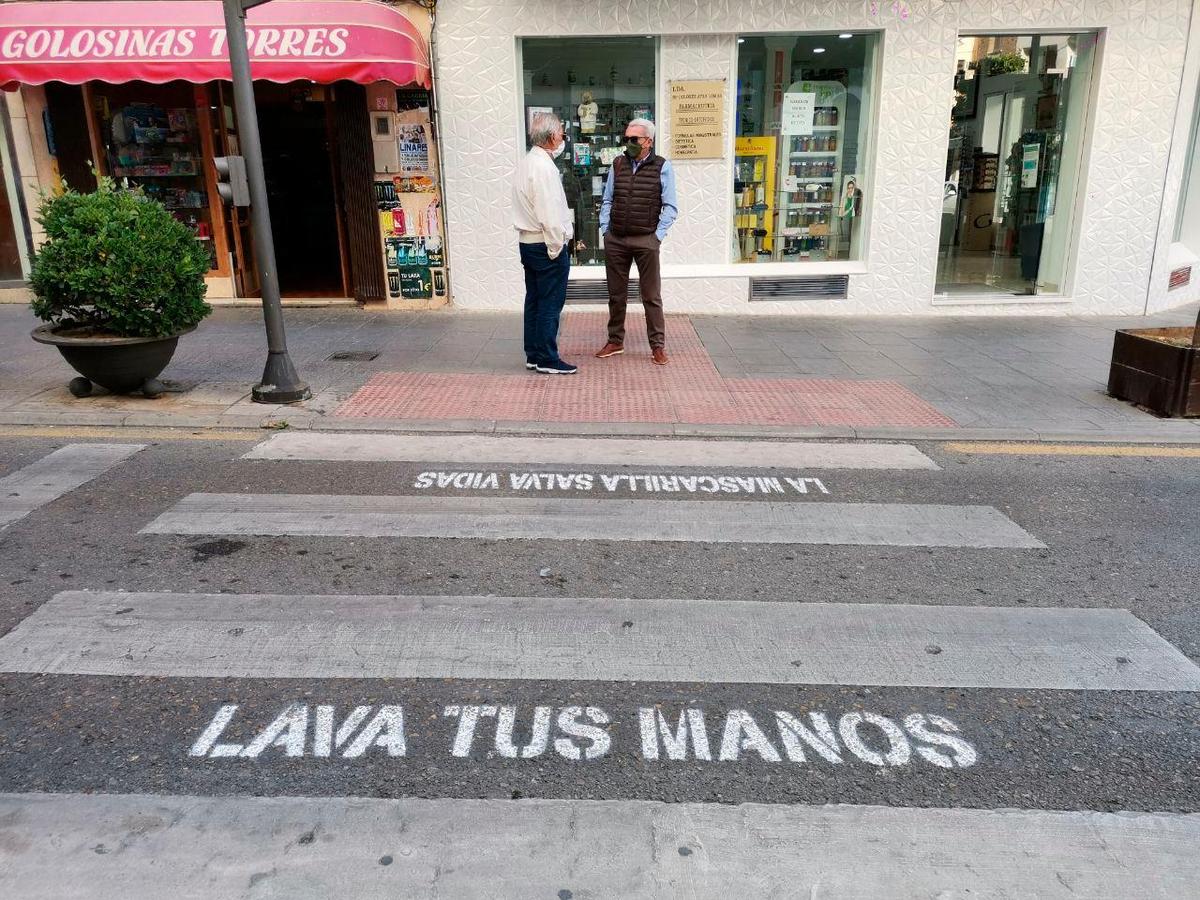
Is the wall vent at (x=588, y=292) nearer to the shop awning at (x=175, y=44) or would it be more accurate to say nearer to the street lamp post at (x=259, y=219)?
the shop awning at (x=175, y=44)

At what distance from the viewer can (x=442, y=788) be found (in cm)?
271

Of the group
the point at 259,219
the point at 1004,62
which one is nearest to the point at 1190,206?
the point at 1004,62

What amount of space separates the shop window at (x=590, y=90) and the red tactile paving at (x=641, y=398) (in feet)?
11.3

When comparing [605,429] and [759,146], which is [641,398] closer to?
[605,429]

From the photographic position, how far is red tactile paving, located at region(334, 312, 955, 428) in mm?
6949

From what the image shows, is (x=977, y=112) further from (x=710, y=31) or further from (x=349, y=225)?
(x=349, y=225)

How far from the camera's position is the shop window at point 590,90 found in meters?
11.0

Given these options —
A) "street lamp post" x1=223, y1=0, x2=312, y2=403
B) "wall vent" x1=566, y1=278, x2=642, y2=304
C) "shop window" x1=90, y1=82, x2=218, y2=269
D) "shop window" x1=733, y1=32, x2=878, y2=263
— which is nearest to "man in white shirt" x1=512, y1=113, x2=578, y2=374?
"street lamp post" x1=223, y1=0, x2=312, y2=403

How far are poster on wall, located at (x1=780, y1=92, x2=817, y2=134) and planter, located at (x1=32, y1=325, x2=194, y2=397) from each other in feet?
26.0

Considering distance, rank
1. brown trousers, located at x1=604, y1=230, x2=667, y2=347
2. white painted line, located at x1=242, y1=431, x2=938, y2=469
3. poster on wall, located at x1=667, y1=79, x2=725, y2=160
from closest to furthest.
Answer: white painted line, located at x1=242, y1=431, x2=938, y2=469
brown trousers, located at x1=604, y1=230, x2=667, y2=347
poster on wall, located at x1=667, y1=79, x2=725, y2=160

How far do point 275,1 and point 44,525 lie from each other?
7.31 meters

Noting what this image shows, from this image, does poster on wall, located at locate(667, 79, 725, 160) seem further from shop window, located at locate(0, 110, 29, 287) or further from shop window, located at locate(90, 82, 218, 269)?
shop window, located at locate(0, 110, 29, 287)

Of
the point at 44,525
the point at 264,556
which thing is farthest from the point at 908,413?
the point at 44,525

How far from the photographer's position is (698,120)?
36.0ft
